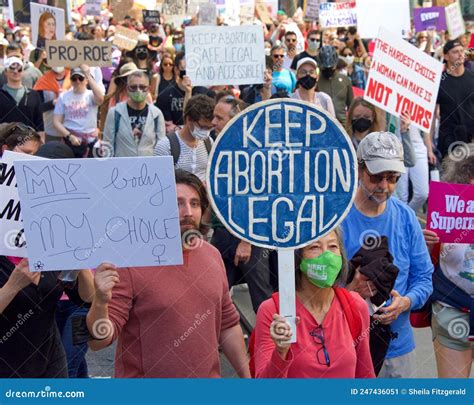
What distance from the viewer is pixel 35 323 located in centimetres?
369

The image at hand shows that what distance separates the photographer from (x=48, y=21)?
491 inches

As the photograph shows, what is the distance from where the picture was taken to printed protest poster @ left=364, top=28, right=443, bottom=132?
592cm

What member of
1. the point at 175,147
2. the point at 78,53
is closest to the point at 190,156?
the point at 175,147

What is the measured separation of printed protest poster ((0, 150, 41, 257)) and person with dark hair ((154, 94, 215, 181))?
2.91 metres

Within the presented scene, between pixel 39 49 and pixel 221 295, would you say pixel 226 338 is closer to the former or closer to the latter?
pixel 221 295

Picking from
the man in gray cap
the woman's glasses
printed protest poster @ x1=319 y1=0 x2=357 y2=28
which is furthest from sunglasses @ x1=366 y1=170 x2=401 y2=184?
printed protest poster @ x1=319 y1=0 x2=357 y2=28

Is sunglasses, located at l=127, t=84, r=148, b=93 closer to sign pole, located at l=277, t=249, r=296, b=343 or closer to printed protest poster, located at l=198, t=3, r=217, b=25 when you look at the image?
sign pole, located at l=277, t=249, r=296, b=343

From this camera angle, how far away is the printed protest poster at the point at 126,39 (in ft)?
44.8

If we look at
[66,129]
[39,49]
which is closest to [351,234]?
[66,129]

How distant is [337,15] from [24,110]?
29.8 ft

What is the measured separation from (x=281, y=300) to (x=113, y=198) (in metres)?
0.62

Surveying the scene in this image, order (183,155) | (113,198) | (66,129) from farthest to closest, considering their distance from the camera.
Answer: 1. (66,129)
2. (183,155)
3. (113,198)

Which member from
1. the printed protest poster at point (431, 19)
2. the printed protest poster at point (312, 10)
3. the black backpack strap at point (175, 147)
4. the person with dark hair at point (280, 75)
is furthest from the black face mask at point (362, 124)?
the printed protest poster at point (312, 10)

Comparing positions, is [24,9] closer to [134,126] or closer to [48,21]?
[48,21]
